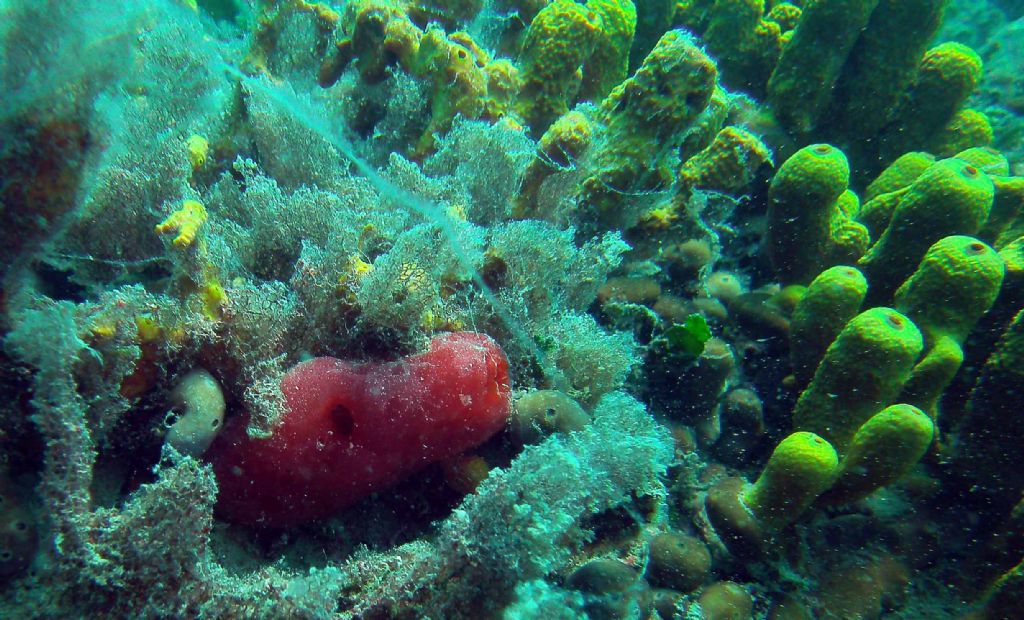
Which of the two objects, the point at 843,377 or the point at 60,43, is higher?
the point at 843,377

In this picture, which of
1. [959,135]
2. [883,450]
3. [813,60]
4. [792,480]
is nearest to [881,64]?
[813,60]

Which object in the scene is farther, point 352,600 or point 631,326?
point 631,326

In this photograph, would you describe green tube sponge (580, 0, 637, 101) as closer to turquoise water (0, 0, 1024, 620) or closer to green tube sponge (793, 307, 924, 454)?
turquoise water (0, 0, 1024, 620)

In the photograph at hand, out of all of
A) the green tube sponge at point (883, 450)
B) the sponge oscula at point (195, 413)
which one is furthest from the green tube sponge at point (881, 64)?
the sponge oscula at point (195, 413)

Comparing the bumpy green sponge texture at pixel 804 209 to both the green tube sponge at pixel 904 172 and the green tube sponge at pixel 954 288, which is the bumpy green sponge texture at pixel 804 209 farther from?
the green tube sponge at pixel 904 172

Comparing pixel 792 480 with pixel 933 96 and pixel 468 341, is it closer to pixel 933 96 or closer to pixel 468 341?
pixel 468 341

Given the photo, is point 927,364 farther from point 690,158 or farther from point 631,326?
point 690,158

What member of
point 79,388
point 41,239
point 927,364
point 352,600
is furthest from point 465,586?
point 927,364
